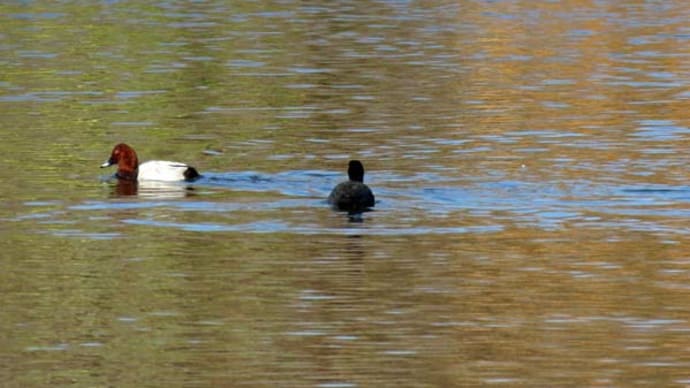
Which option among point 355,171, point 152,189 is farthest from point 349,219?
point 152,189

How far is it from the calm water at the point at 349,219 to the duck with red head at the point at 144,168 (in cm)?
31

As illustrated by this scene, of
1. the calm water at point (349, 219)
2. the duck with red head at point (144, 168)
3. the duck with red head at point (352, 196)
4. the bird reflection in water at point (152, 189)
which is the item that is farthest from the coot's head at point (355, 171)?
the duck with red head at point (144, 168)

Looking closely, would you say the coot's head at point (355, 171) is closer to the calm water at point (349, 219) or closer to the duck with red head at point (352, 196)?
the duck with red head at point (352, 196)

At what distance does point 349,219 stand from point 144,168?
3.94 metres

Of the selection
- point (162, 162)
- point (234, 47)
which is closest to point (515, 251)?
point (162, 162)

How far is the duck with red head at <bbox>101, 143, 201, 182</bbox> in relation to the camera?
20.1 m

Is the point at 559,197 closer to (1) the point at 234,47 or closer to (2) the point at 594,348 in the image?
(2) the point at 594,348

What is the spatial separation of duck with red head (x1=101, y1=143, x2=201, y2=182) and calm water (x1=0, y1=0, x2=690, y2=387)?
31cm

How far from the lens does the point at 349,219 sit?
17531 mm

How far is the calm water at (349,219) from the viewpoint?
12.0 meters

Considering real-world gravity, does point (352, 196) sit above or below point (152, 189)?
above

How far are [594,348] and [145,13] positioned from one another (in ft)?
106

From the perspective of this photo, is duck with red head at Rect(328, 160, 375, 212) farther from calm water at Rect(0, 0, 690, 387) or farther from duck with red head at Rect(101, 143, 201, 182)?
duck with red head at Rect(101, 143, 201, 182)

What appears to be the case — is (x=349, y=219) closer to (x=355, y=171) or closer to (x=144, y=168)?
(x=355, y=171)
